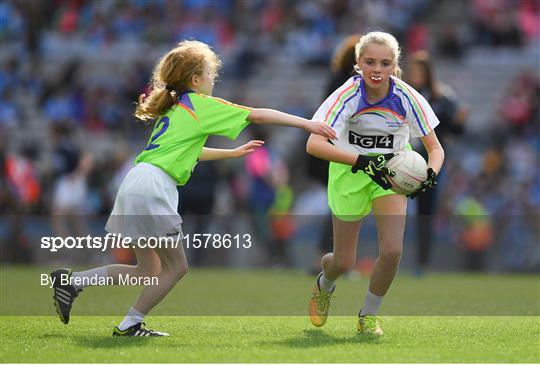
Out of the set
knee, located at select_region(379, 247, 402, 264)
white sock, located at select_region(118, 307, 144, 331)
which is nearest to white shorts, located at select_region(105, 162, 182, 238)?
white sock, located at select_region(118, 307, 144, 331)

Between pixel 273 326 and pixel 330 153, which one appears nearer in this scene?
pixel 330 153

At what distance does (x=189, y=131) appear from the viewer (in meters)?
7.15

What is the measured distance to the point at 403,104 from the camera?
754 centimetres

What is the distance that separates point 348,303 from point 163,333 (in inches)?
130

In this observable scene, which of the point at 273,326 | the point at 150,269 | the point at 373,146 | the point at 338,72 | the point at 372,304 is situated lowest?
the point at 273,326

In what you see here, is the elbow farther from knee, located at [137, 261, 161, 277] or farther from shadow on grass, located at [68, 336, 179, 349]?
shadow on grass, located at [68, 336, 179, 349]

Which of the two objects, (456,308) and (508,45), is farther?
(508,45)

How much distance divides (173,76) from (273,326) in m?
1.95

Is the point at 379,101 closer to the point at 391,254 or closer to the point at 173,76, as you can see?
the point at 391,254

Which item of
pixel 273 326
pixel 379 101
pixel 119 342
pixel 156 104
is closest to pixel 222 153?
pixel 156 104

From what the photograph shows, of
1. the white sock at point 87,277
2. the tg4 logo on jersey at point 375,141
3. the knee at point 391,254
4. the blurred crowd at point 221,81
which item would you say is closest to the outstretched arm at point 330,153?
the tg4 logo on jersey at point 375,141

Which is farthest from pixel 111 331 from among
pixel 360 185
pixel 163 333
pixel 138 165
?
pixel 360 185

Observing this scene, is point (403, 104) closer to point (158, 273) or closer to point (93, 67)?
point (158, 273)

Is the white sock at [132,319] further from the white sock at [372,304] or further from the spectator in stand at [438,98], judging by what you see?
the spectator in stand at [438,98]
